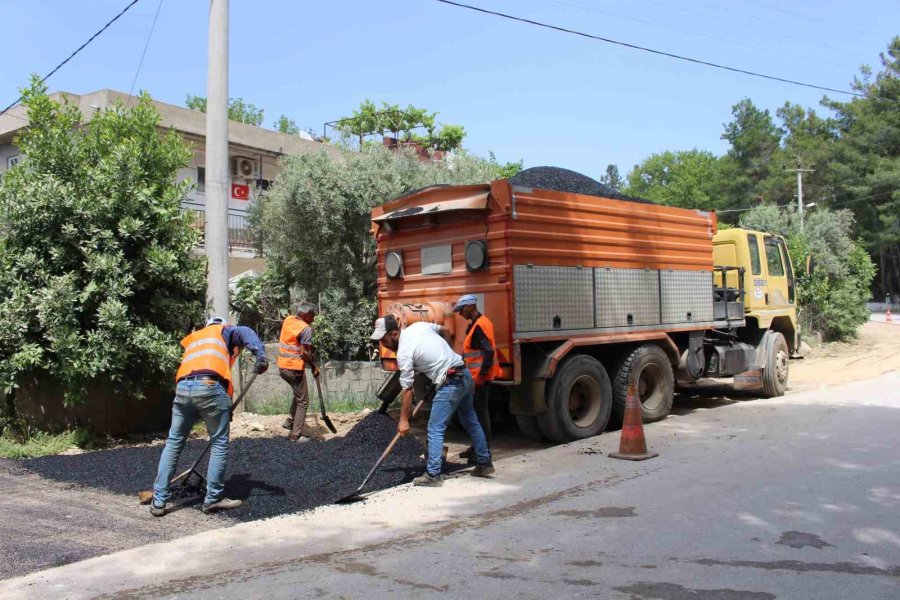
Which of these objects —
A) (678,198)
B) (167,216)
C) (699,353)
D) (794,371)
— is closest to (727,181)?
(678,198)

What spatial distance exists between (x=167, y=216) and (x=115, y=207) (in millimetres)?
573

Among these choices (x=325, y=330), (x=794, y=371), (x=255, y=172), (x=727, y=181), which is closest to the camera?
(x=325, y=330)

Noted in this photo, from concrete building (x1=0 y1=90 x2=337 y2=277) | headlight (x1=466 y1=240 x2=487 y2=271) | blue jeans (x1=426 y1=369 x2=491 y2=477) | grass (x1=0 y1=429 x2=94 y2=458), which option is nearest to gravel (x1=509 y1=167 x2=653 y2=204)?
headlight (x1=466 y1=240 x2=487 y2=271)

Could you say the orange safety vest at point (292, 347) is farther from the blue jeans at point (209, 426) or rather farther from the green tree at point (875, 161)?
the green tree at point (875, 161)

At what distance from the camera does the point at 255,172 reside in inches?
830

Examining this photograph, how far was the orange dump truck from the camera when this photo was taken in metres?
8.00

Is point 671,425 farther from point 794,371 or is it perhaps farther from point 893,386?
point 794,371

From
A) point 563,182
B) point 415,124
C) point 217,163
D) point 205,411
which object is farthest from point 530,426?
point 415,124

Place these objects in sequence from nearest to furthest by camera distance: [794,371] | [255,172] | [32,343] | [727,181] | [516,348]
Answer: [516,348], [32,343], [794,371], [255,172], [727,181]

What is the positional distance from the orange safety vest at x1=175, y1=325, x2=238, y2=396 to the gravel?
15.5 feet

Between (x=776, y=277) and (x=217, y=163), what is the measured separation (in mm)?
9365

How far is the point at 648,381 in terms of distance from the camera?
9977mm

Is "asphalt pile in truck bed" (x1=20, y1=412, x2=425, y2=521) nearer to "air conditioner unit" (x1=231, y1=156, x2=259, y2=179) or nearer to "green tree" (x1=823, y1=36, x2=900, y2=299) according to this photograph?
"air conditioner unit" (x1=231, y1=156, x2=259, y2=179)

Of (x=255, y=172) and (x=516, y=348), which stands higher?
(x=255, y=172)
